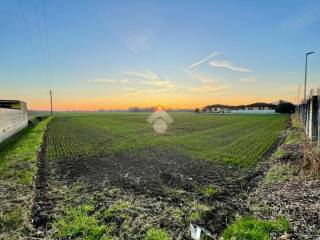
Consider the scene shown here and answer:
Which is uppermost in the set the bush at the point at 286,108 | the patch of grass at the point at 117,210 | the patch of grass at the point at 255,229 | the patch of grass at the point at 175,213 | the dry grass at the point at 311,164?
the bush at the point at 286,108

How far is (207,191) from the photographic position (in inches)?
273

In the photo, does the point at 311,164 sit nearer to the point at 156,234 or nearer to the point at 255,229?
the point at 255,229

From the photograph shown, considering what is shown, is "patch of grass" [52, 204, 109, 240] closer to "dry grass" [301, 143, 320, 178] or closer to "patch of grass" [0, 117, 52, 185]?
"patch of grass" [0, 117, 52, 185]

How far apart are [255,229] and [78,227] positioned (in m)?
3.13

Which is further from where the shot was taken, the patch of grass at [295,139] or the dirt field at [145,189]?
the patch of grass at [295,139]

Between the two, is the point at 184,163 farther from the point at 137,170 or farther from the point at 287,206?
the point at 287,206

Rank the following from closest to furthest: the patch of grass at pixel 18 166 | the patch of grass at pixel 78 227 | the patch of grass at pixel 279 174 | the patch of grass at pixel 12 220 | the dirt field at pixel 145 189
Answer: the patch of grass at pixel 78 227, the patch of grass at pixel 12 220, the dirt field at pixel 145 189, the patch of grass at pixel 279 174, the patch of grass at pixel 18 166

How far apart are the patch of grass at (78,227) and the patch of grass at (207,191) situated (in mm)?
2914

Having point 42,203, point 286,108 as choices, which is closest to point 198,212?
point 42,203

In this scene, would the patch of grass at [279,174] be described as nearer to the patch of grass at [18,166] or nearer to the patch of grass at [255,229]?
the patch of grass at [255,229]

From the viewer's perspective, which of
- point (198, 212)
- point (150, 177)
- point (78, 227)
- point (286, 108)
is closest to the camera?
point (78, 227)

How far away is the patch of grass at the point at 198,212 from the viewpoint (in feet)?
17.1

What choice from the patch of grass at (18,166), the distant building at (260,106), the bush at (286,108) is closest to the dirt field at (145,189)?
the patch of grass at (18,166)

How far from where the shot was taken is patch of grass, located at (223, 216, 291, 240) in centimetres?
432
